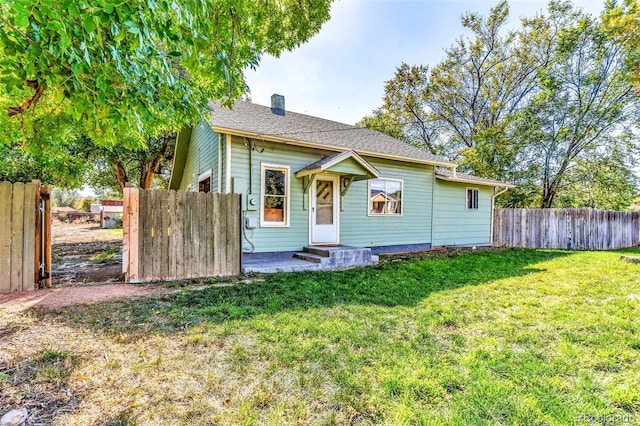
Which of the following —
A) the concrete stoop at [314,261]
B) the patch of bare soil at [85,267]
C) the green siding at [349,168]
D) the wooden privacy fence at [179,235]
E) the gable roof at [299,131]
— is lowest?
the patch of bare soil at [85,267]

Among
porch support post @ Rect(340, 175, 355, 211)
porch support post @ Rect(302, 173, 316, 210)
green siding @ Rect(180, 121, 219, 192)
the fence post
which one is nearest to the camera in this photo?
the fence post

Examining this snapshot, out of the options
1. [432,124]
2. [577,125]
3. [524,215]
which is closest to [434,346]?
[524,215]

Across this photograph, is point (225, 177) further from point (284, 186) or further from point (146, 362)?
point (146, 362)

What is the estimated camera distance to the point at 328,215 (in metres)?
8.70

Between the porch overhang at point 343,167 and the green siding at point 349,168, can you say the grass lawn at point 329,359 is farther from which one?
the green siding at point 349,168

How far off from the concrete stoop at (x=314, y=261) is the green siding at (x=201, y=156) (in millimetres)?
2477

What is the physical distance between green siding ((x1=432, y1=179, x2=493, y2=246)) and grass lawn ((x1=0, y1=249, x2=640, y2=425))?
6.73 meters

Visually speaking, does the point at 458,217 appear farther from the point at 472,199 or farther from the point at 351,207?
the point at 351,207

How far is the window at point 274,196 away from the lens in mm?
7586

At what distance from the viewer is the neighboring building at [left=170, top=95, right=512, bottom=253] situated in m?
7.38

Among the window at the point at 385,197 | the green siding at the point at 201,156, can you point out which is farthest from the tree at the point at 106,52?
the window at the point at 385,197

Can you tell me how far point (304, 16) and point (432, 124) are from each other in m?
18.5

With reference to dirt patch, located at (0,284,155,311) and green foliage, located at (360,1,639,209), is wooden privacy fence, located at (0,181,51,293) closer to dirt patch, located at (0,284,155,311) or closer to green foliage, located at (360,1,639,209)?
dirt patch, located at (0,284,155,311)

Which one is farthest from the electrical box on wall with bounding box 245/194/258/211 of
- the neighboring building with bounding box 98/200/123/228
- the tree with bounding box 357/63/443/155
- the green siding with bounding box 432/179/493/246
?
the neighboring building with bounding box 98/200/123/228
